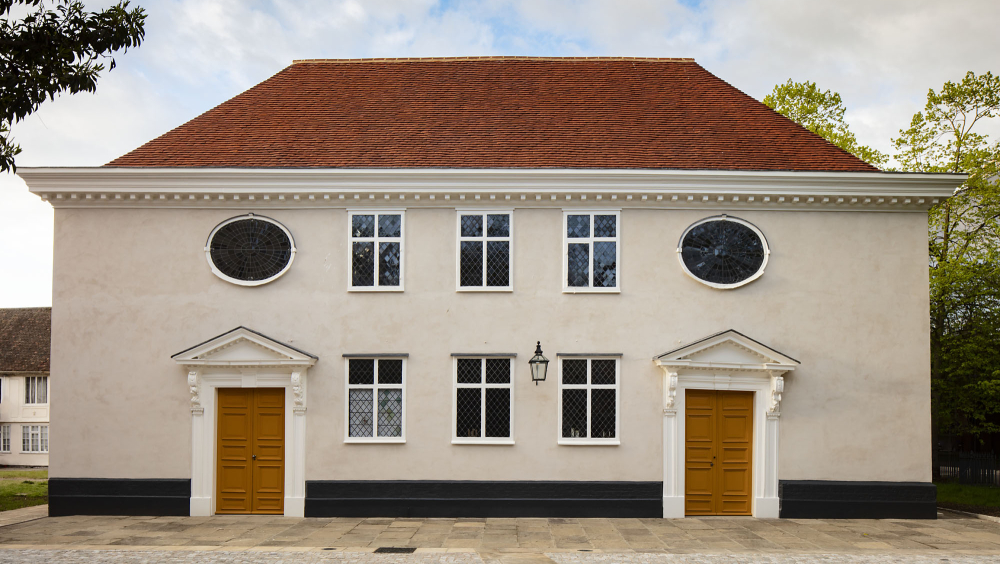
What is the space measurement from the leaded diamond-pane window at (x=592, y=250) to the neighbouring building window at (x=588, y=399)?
1505mm

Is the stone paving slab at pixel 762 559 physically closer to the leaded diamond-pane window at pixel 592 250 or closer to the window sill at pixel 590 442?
the window sill at pixel 590 442

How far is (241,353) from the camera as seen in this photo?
12852mm

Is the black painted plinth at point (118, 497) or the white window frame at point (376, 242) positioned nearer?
the black painted plinth at point (118, 497)

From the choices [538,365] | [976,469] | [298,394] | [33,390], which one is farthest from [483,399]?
[33,390]

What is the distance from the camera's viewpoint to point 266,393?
42.9 ft

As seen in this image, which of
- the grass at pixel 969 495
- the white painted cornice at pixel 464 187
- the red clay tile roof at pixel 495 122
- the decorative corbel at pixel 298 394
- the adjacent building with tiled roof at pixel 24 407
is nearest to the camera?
the decorative corbel at pixel 298 394

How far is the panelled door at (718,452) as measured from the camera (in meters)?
13.0

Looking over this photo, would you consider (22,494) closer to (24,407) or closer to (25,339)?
(24,407)

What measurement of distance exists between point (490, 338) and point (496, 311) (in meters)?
0.52

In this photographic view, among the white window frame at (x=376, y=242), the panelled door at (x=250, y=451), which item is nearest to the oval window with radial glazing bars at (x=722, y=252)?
the white window frame at (x=376, y=242)

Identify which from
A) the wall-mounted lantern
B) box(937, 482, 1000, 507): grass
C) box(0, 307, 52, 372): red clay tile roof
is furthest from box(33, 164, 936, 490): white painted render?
box(0, 307, 52, 372): red clay tile roof

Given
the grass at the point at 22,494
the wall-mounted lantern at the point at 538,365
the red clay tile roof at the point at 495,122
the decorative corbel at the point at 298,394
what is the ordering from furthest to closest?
the grass at the point at 22,494 < the red clay tile roof at the point at 495,122 < the decorative corbel at the point at 298,394 < the wall-mounted lantern at the point at 538,365

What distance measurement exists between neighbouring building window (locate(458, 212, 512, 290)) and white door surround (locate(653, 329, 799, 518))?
335cm

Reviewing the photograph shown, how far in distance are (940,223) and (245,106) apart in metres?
19.1
